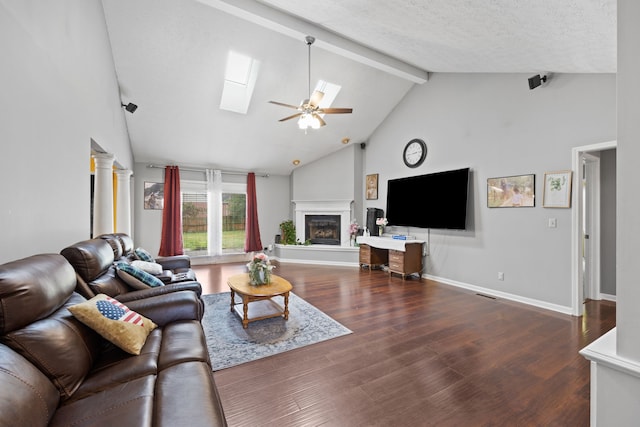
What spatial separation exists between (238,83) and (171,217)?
344cm

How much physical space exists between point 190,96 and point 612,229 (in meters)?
6.88

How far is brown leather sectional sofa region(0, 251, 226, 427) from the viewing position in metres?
1.04

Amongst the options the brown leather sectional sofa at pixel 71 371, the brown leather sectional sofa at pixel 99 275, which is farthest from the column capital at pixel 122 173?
the brown leather sectional sofa at pixel 71 371

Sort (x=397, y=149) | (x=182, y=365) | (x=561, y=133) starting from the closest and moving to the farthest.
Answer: (x=182, y=365)
(x=561, y=133)
(x=397, y=149)

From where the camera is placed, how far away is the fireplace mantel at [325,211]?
6891 millimetres

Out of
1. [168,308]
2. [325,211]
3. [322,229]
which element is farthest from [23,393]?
[322,229]

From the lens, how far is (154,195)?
6.37m

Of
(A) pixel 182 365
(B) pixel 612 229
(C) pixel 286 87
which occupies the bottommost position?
(A) pixel 182 365

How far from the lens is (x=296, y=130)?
19.5 feet

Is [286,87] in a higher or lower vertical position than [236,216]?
higher

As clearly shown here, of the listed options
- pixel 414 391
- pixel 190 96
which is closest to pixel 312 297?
pixel 414 391

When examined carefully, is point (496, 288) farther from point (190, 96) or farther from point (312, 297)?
point (190, 96)

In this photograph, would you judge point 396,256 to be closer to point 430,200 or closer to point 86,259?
point 430,200

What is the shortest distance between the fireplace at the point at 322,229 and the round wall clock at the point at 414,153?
90.9 inches
